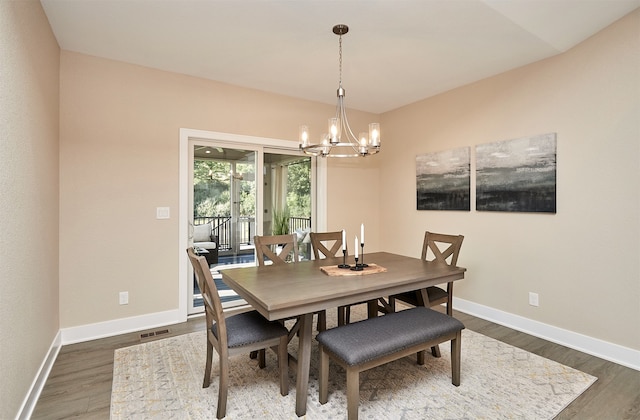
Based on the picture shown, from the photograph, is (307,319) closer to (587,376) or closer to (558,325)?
(587,376)

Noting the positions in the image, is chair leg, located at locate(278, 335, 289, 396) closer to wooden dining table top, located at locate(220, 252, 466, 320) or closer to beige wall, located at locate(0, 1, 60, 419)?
wooden dining table top, located at locate(220, 252, 466, 320)

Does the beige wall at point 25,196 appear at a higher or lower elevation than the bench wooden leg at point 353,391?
higher

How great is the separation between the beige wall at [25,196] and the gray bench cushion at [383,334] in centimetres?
169

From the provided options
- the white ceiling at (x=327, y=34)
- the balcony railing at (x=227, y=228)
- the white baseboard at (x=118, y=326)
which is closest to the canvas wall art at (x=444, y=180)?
the white ceiling at (x=327, y=34)

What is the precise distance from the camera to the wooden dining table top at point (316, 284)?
1.77 m

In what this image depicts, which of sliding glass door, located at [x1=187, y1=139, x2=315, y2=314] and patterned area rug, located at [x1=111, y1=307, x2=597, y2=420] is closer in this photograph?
patterned area rug, located at [x1=111, y1=307, x2=597, y2=420]

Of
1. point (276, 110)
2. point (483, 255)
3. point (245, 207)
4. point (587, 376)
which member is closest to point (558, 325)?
point (587, 376)

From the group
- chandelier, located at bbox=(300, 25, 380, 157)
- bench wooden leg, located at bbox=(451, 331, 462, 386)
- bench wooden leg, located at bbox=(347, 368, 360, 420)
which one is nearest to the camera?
bench wooden leg, located at bbox=(347, 368, 360, 420)

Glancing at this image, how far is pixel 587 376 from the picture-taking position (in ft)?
7.64

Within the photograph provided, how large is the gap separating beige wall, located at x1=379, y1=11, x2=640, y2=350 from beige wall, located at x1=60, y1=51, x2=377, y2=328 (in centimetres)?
308

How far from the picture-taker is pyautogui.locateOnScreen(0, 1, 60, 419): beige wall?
5.25 feet

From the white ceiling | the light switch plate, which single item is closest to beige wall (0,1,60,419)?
the white ceiling

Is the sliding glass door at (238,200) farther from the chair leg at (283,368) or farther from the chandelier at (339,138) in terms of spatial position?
the chair leg at (283,368)

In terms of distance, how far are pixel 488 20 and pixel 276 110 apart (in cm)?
248
